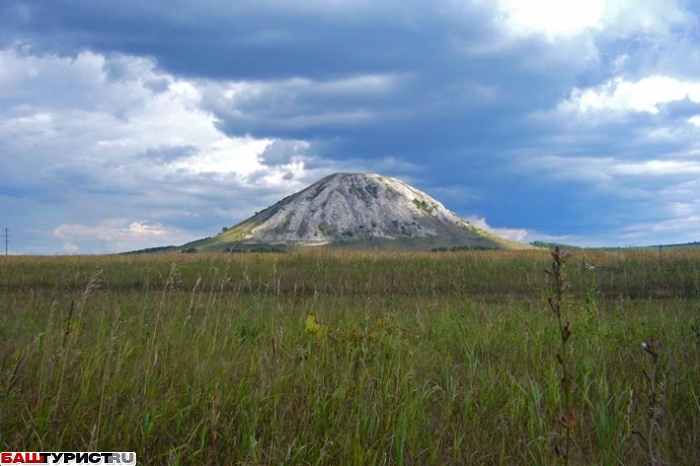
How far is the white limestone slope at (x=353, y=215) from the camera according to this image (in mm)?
87688

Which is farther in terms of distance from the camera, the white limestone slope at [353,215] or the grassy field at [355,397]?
the white limestone slope at [353,215]

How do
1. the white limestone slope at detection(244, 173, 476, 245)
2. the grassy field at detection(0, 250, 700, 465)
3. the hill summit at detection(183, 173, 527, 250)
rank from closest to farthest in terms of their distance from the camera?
the grassy field at detection(0, 250, 700, 465), the hill summit at detection(183, 173, 527, 250), the white limestone slope at detection(244, 173, 476, 245)

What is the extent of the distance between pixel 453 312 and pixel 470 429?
5142 millimetres

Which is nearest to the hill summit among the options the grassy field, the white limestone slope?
the white limestone slope

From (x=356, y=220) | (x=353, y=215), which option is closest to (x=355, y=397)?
(x=356, y=220)

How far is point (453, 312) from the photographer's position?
9.48 m

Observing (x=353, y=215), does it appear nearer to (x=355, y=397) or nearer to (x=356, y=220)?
(x=356, y=220)

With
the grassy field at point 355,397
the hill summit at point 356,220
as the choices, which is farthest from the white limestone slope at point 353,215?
the grassy field at point 355,397

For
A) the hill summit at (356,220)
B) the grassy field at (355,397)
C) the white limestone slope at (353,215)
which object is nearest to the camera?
the grassy field at (355,397)

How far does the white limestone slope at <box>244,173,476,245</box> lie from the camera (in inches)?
3452

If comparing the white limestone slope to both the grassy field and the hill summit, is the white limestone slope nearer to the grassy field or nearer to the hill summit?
the hill summit

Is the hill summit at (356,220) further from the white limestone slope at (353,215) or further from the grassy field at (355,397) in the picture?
the grassy field at (355,397)

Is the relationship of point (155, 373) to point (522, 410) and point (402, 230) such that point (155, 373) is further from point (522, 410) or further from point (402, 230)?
point (402, 230)

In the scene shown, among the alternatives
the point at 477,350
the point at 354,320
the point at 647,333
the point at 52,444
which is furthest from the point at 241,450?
the point at 647,333
